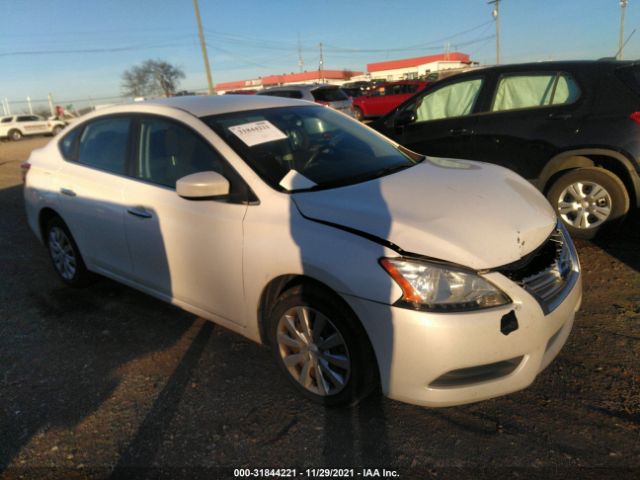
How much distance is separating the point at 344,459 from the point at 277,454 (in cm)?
32

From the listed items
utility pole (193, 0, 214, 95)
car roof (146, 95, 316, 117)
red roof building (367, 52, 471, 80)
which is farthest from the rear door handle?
red roof building (367, 52, 471, 80)

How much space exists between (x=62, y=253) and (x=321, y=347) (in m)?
2.87

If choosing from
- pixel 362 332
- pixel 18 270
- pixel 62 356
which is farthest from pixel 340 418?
pixel 18 270

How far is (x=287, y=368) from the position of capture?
2.64 m

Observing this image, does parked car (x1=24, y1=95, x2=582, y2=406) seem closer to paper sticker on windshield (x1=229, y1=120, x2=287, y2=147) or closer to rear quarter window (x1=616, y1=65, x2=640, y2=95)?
paper sticker on windshield (x1=229, y1=120, x2=287, y2=147)

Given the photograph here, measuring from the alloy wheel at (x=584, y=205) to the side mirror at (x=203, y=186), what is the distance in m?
3.45

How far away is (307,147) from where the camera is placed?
3.18 metres

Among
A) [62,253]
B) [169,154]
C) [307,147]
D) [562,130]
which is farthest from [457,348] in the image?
[62,253]

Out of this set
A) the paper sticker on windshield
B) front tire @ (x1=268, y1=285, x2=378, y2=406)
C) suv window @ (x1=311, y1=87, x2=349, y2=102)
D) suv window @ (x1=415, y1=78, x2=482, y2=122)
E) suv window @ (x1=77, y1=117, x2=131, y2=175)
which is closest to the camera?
front tire @ (x1=268, y1=285, x2=378, y2=406)

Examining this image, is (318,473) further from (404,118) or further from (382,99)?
(382,99)

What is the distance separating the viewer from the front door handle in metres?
3.09

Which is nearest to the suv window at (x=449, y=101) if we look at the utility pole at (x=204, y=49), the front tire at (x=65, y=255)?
the front tire at (x=65, y=255)

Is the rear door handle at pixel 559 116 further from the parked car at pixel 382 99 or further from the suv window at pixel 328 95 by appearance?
the parked car at pixel 382 99

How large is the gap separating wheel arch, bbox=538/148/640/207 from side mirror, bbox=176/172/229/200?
11.0ft
